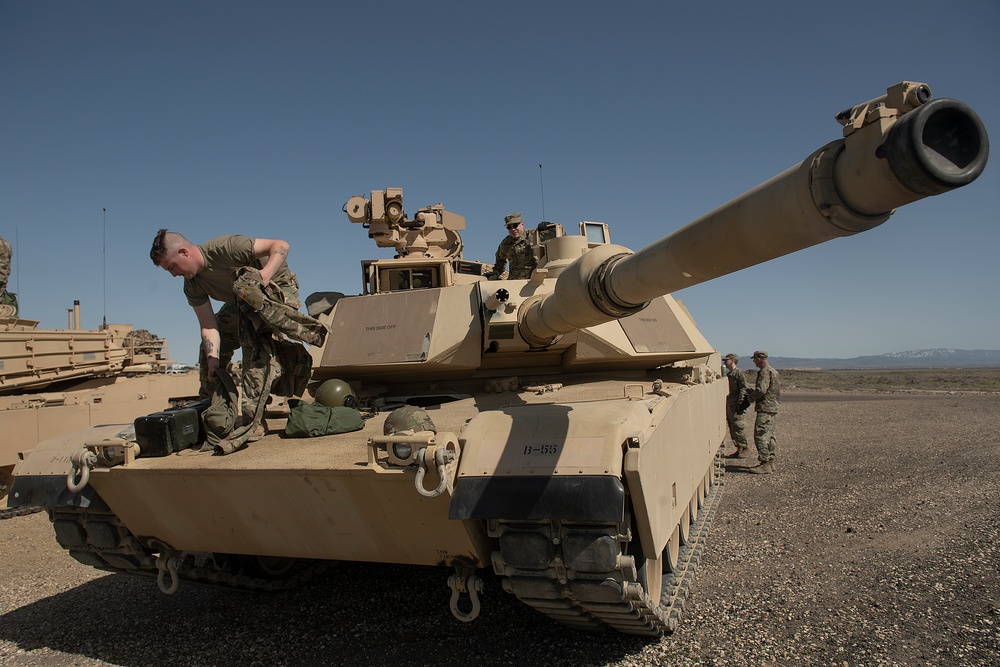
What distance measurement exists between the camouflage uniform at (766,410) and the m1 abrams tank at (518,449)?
5112 mm

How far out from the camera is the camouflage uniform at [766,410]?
11422 mm

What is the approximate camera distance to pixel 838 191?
2471 mm

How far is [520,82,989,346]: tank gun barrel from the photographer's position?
220 cm

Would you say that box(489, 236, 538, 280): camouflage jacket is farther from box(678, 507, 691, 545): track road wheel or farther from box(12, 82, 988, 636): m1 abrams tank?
box(678, 507, 691, 545): track road wheel

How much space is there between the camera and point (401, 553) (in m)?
4.57

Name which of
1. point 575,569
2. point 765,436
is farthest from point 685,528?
point 765,436

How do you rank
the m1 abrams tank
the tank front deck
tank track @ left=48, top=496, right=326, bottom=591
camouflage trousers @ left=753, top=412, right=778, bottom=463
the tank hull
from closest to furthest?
the m1 abrams tank < the tank hull < the tank front deck < tank track @ left=48, top=496, right=326, bottom=591 < camouflage trousers @ left=753, top=412, right=778, bottom=463

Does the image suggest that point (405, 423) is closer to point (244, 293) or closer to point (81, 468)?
point (244, 293)

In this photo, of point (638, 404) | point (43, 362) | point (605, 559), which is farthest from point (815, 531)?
point (43, 362)

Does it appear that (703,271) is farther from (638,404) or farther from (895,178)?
(638,404)

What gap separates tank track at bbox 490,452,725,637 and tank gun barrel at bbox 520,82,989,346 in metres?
1.28

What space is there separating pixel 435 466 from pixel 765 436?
349 inches

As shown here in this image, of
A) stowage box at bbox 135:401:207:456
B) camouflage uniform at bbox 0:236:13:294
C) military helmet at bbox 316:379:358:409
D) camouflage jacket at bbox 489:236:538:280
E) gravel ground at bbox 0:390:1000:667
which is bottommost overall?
gravel ground at bbox 0:390:1000:667

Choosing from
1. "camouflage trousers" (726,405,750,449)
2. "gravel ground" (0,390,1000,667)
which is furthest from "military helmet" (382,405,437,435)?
"camouflage trousers" (726,405,750,449)
